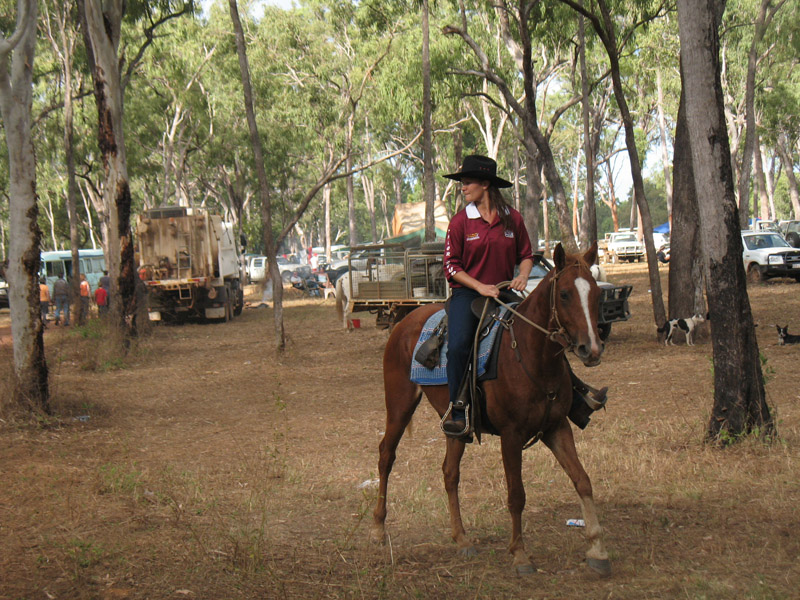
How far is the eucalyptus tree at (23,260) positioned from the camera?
424 inches

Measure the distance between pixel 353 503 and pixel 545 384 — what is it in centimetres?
259

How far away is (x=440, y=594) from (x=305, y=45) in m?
38.9

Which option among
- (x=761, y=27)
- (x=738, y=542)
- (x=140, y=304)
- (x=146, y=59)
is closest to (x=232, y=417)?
(x=738, y=542)

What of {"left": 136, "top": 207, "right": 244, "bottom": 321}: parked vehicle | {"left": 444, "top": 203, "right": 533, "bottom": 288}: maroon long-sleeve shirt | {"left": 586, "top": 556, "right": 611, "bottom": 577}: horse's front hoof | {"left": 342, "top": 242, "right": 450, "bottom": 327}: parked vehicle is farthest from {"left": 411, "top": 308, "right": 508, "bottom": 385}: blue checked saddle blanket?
{"left": 136, "top": 207, "right": 244, "bottom": 321}: parked vehicle

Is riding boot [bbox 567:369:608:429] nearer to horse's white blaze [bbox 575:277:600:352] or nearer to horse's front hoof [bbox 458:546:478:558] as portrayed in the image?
horse's white blaze [bbox 575:277:600:352]

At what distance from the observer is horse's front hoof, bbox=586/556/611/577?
5.23m

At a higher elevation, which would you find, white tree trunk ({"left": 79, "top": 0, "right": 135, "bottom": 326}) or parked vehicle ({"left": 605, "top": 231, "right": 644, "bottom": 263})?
white tree trunk ({"left": 79, "top": 0, "right": 135, "bottom": 326})

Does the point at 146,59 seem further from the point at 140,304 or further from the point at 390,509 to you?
the point at 390,509

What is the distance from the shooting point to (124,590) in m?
5.18

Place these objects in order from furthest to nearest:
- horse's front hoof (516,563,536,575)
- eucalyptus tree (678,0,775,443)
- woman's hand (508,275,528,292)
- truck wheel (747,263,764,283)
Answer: truck wheel (747,263,764,283), eucalyptus tree (678,0,775,443), woman's hand (508,275,528,292), horse's front hoof (516,563,536,575)

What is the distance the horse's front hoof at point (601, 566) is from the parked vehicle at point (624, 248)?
2130 inches

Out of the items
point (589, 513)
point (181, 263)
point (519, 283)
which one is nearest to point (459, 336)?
point (519, 283)

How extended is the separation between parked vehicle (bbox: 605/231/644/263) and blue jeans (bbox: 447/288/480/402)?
53.4 metres

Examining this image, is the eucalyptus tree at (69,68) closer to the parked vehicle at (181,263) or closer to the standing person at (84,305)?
the standing person at (84,305)
